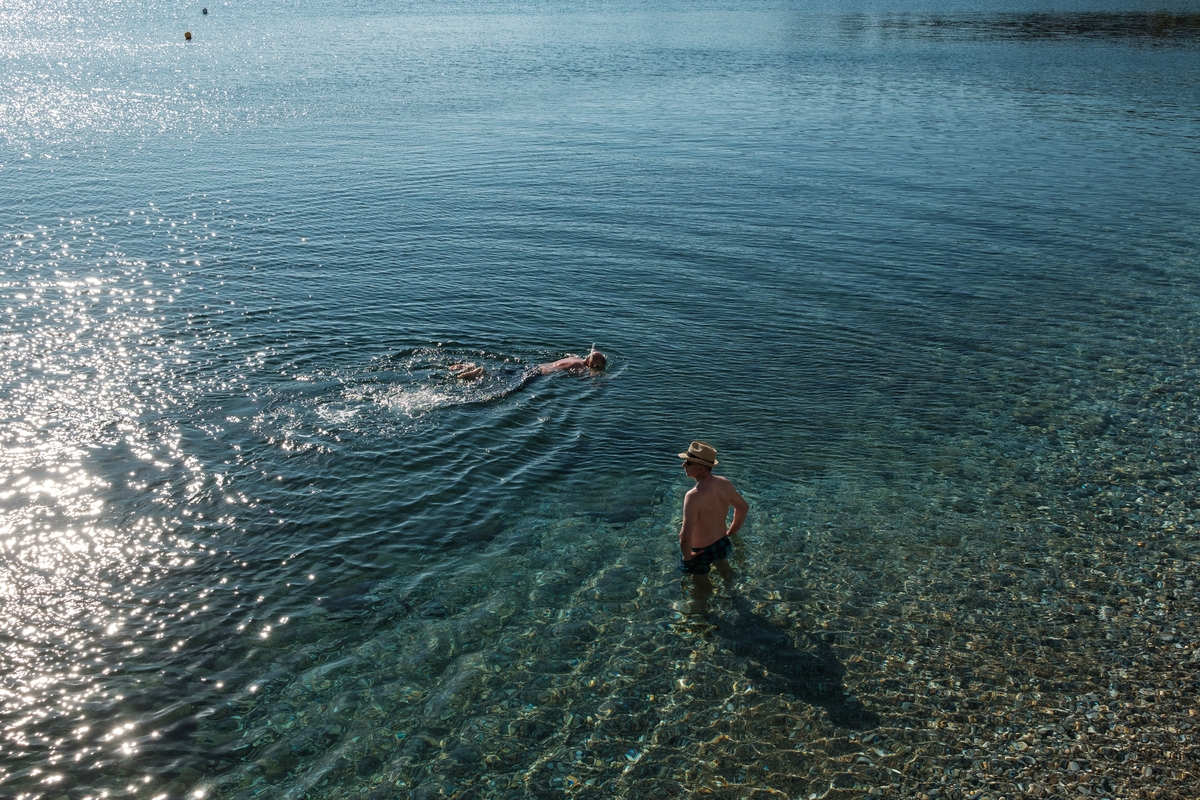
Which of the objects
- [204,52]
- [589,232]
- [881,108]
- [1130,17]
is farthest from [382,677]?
[1130,17]

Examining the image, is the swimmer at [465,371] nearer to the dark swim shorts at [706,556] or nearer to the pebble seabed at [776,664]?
the pebble seabed at [776,664]

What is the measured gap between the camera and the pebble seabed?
980 cm

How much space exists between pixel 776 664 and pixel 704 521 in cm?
230

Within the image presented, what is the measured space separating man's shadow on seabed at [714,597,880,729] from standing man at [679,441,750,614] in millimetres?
662

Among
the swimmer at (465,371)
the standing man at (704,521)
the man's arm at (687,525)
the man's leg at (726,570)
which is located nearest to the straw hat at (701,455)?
the standing man at (704,521)

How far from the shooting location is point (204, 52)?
236 ft

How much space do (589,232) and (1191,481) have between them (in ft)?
62.9

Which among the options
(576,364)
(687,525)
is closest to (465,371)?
(576,364)

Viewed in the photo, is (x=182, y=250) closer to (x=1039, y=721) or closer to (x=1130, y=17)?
(x=1039, y=721)

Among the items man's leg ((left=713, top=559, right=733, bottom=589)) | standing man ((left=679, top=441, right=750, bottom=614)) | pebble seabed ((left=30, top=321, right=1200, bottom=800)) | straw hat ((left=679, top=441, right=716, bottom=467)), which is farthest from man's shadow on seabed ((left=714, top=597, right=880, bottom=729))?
straw hat ((left=679, top=441, right=716, bottom=467))

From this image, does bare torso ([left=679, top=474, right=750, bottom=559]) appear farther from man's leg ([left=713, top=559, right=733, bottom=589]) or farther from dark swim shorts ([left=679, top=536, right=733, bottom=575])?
man's leg ([left=713, top=559, right=733, bottom=589])

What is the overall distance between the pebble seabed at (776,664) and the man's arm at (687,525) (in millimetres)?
615

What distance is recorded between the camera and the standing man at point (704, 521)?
12484mm

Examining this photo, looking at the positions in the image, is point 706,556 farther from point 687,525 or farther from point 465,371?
point 465,371
